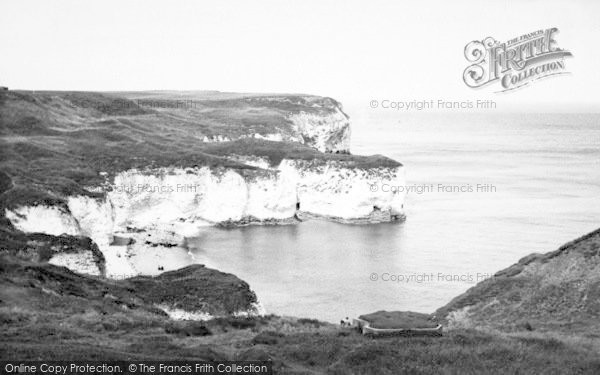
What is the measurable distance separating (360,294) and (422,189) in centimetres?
5479

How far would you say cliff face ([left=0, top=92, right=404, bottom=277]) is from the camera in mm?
65812

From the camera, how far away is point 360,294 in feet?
174

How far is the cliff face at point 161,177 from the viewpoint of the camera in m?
65.8

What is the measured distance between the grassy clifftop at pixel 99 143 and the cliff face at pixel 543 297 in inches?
1324

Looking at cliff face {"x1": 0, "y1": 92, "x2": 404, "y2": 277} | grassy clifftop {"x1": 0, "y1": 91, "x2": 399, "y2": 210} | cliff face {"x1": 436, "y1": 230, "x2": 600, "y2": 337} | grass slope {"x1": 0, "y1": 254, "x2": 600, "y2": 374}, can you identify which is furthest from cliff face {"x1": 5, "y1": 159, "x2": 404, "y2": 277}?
grass slope {"x1": 0, "y1": 254, "x2": 600, "y2": 374}

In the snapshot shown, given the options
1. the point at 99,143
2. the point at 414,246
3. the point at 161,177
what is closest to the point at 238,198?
the point at 161,177

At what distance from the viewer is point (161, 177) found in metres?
80.6

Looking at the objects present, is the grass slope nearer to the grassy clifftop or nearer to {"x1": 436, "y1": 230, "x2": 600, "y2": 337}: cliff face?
{"x1": 436, "y1": 230, "x2": 600, "y2": 337}: cliff face

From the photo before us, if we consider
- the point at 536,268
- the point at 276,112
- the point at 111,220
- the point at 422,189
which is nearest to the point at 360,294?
the point at 536,268

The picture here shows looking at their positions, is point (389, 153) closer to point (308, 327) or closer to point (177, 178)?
point (177, 178)

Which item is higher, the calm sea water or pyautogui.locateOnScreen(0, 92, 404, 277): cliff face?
pyautogui.locateOnScreen(0, 92, 404, 277): cliff face

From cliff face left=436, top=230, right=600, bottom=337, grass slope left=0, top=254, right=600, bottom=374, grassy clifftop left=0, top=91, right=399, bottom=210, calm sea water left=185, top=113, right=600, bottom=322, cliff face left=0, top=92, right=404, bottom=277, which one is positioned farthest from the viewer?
cliff face left=0, top=92, right=404, bottom=277

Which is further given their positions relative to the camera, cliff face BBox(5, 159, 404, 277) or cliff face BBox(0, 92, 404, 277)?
cliff face BBox(5, 159, 404, 277)

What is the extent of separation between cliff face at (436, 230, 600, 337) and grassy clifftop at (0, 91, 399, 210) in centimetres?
3364
